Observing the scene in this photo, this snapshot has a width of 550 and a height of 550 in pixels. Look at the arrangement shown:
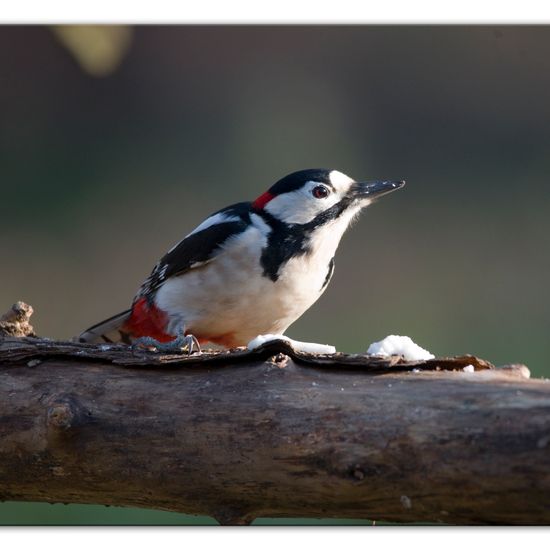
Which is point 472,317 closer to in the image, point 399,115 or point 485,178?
point 485,178

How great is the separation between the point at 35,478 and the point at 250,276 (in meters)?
0.67

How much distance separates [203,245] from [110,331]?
1.25ft

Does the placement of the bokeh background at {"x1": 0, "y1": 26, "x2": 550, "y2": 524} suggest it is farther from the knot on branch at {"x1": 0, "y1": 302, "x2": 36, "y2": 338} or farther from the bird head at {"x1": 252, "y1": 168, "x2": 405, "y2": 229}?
the knot on branch at {"x1": 0, "y1": 302, "x2": 36, "y2": 338}

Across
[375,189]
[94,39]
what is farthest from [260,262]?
[94,39]

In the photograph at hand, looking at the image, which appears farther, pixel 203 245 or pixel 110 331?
pixel 110 331

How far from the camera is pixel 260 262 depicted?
2.08m

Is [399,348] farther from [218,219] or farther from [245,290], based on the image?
[218,219]

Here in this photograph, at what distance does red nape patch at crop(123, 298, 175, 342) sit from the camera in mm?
2207

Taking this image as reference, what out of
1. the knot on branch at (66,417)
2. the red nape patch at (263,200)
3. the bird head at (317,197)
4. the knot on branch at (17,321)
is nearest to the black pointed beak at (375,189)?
the bird head at (317,197)

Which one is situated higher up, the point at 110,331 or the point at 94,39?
the point at 94,39

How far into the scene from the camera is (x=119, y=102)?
115 inches

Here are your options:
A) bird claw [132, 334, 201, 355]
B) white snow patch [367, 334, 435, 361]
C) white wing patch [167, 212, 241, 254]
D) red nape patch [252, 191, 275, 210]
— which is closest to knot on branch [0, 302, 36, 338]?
bird claw [132, 334, 201, 355]

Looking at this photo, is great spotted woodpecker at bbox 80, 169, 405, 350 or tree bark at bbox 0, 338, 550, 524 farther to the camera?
great spotted woodpecker at bbox 80, 169, 405, 350

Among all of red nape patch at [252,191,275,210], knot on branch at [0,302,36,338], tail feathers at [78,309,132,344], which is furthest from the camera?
tail feathers at [78,309,132,344]
